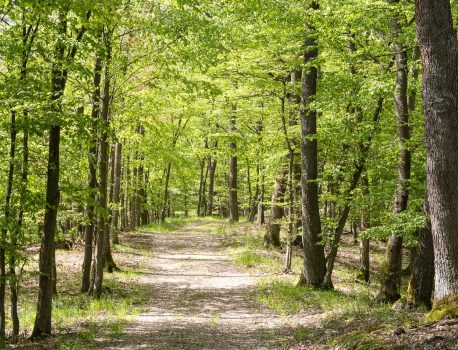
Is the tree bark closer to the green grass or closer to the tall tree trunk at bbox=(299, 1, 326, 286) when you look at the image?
the tall tree trunk at bbox=(299, 1, 326, 286)

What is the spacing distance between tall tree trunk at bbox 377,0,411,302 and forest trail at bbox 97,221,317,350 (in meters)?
2.67

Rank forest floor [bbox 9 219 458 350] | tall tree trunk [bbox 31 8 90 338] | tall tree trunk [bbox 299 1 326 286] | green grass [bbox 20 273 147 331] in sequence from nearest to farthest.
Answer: forest floor [bbox 9 219 458 350], tall tree trunk [bbox 31 8 90 338], green grass [bbox 20 273 147 331], tall tree trunk [bbox 299 1 326 286]

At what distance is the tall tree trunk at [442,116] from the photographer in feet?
21.5

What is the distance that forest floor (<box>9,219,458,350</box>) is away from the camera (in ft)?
26.2

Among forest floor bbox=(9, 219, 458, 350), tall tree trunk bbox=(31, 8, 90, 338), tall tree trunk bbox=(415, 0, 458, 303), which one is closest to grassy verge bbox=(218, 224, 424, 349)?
forest floor bbox=(9, 219, 458, 350)

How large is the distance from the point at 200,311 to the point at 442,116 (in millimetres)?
8165

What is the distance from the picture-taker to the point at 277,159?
17.9m

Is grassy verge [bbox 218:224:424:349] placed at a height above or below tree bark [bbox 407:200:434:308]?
below

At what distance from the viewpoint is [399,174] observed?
1159 cm

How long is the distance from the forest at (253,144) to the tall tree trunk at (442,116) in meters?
0.02

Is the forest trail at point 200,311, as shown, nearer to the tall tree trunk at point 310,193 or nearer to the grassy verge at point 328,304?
the grassy verge at point 328,304

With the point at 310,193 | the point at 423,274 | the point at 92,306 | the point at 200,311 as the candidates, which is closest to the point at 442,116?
the point at 423,274

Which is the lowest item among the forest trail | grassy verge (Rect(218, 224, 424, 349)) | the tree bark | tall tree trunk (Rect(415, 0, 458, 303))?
the forest trail

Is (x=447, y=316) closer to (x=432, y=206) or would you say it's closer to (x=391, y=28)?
(x=432, y=206)
